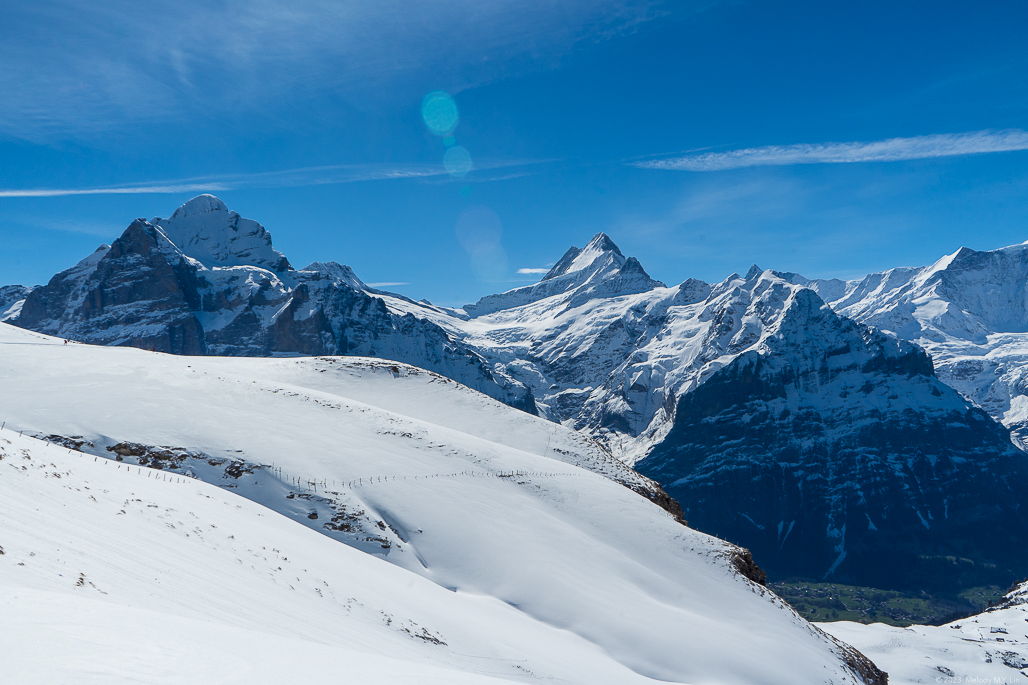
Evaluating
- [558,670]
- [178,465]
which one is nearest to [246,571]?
[558,670]

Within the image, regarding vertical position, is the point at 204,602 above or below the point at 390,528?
below

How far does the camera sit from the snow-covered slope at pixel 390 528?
1510 cm

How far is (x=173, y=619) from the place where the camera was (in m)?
9.46

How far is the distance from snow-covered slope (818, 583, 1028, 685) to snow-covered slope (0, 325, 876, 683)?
8090 centimetres

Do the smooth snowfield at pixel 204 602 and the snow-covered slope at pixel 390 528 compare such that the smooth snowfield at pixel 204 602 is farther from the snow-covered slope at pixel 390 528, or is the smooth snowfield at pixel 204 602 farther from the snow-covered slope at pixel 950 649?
the snow-covered slope at pixel 950 649

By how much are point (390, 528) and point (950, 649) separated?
131 meters

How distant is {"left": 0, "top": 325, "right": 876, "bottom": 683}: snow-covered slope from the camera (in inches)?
595

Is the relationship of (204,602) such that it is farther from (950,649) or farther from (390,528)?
(950,649)

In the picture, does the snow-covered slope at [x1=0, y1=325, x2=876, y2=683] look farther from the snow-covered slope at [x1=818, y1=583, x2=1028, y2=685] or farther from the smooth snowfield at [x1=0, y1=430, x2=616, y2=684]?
the snow-covered slope at [x1=818, y1=583, x2=1028, y2=685]

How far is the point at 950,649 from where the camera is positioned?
111 meters

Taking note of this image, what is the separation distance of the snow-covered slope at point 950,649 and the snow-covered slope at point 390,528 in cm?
8090

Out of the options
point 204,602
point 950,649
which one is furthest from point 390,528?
point 950,649

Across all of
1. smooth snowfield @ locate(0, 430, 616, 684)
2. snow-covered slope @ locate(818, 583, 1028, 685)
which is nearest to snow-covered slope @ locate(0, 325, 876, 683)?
smooth snowfield @ locate(0, 430, 616, 684)

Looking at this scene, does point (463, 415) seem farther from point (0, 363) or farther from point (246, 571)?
point (246, 571)
